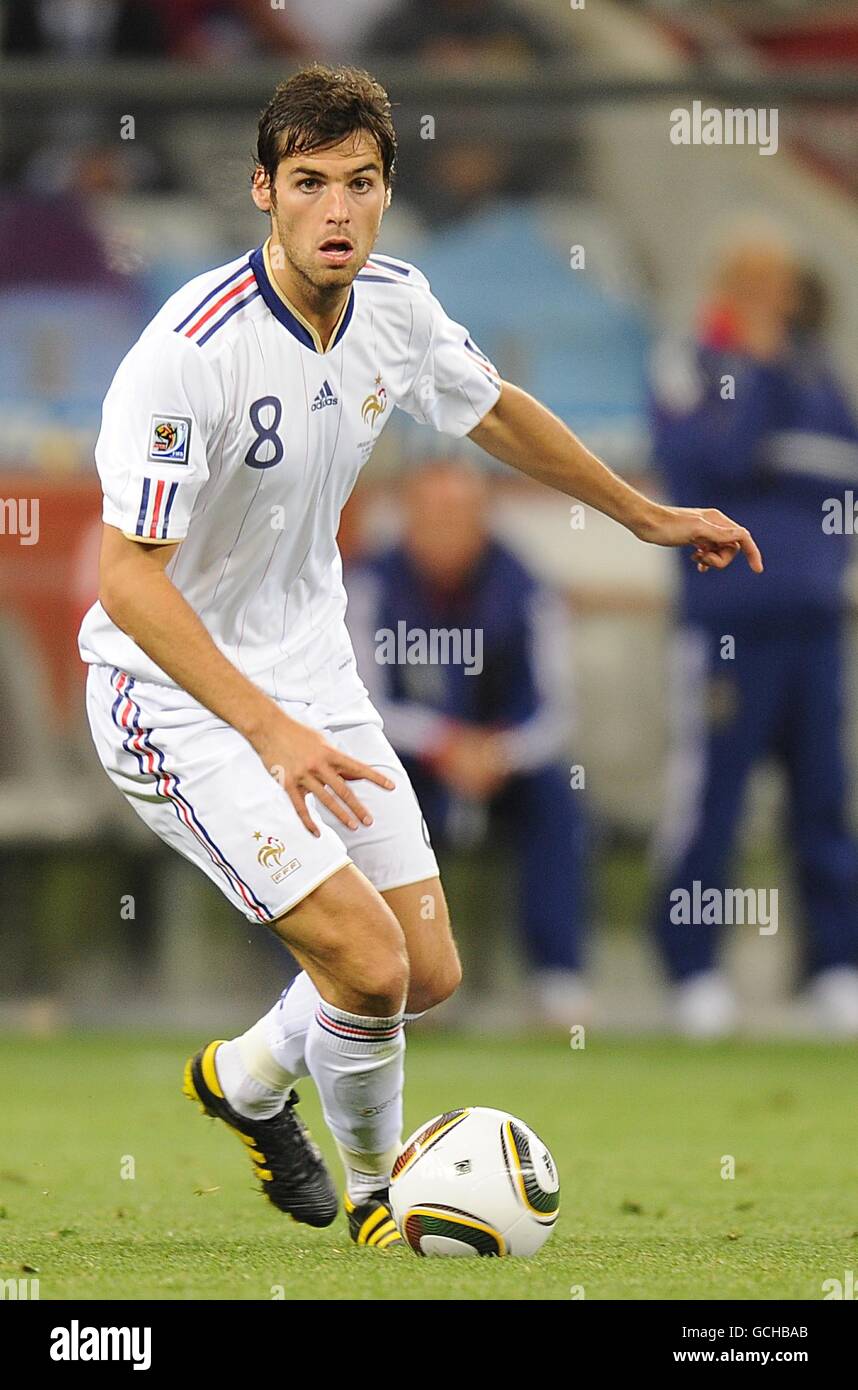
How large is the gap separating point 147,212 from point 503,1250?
5779mm

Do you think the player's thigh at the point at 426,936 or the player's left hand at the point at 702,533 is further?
the player's left hand at the point at 702,533

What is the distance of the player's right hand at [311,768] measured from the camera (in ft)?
13.6

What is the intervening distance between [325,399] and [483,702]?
417 centimetres

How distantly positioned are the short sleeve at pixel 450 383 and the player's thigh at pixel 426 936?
0.96m

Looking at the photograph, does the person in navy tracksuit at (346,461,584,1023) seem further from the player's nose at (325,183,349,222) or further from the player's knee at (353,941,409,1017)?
the player's nose at (325,183,349,222)

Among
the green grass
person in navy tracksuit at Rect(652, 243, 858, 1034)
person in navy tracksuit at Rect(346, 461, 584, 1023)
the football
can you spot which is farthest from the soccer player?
person in navy tracksuit at Rect(652, 243, 858, 1034)

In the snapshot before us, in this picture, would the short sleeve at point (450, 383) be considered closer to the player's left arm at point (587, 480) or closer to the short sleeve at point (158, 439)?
the player's left arm at point (587, 480)

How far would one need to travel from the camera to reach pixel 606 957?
365 inches

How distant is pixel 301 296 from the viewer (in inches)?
180

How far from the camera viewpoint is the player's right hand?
4.14 meters

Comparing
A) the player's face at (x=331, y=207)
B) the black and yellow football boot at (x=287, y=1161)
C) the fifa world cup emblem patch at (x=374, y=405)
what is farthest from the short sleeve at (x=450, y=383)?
the black and yellow football boot at (x=287, y=1161)

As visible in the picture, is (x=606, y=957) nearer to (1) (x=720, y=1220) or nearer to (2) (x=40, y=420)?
(2) (x=40, y=420)

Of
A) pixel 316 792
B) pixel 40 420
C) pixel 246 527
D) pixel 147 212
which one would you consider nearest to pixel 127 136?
pixel 147 212

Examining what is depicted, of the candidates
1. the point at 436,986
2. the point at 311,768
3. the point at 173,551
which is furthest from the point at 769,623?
the point at 311,768
